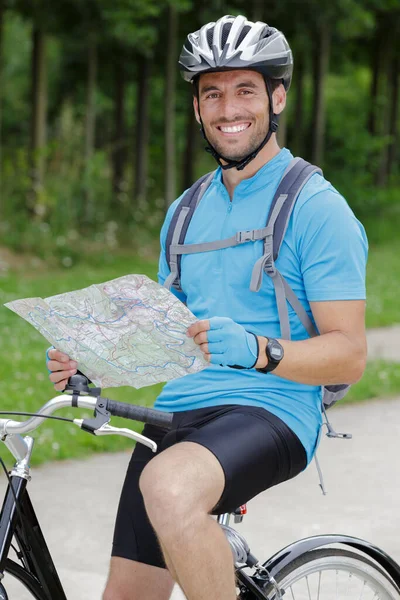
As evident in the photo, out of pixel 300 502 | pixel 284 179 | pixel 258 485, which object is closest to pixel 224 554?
pixel 258 485

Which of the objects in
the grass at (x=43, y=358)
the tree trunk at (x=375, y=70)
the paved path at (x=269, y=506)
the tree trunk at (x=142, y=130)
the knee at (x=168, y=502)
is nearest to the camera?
the knee at (x=168, y=502)

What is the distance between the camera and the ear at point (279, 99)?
3.22 metres

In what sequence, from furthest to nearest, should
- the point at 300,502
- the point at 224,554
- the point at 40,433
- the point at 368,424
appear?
1. the point at 368,424
2. the point at 40,433
3. the point at 300,502
4. the point at 224,554

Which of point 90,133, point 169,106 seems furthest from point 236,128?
point 169,106

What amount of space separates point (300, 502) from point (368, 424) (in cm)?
214

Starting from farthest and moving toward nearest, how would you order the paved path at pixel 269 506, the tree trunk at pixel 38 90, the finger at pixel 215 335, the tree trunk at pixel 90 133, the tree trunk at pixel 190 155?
the tree trunk at pixel 190 155, the tree trunk at pixel 90 133, the tree trunk at pixel 38 90, the paved path at pixel 269 506, the finger at pixel 215 335

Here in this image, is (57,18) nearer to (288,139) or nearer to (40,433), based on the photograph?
(40,433)

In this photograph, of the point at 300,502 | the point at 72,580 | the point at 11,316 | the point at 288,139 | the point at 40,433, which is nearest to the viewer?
the point at 72,580

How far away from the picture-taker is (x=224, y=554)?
8.51 ft

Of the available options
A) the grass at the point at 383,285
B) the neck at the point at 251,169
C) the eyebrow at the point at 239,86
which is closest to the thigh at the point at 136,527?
the neck at the point at 251,169

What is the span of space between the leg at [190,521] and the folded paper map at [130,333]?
229mm

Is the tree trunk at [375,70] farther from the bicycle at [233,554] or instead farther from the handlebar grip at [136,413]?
the handlebar grip at [136,413]

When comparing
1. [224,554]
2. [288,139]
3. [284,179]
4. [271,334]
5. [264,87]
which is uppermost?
[264,87]

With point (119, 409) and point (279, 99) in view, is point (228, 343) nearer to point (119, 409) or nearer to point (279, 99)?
point (119, 409)
